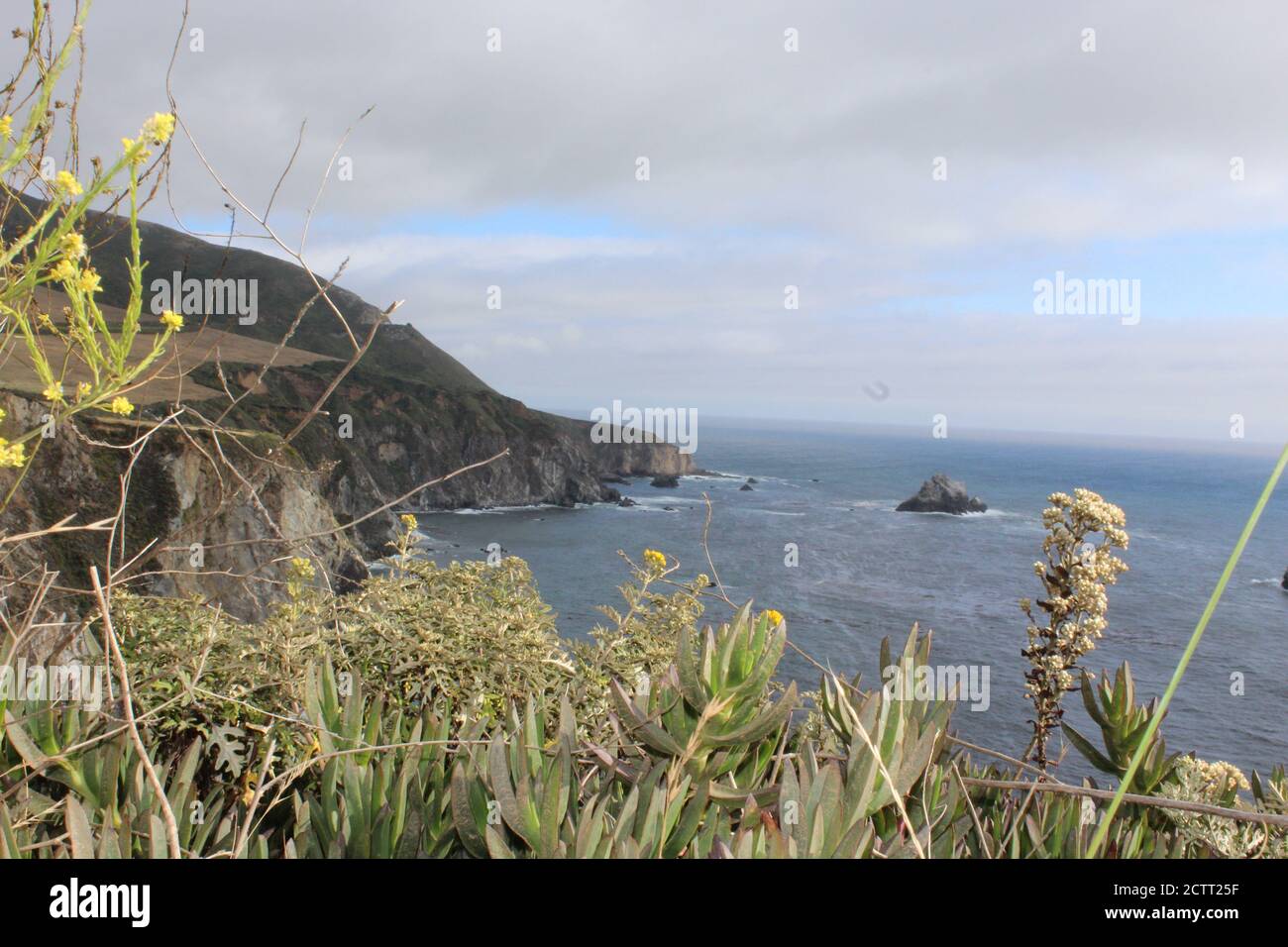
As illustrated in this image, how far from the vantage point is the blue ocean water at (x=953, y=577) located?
33.1m

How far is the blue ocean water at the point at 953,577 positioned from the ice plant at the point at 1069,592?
531cm

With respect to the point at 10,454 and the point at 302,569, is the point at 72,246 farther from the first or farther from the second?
the point at 302,569

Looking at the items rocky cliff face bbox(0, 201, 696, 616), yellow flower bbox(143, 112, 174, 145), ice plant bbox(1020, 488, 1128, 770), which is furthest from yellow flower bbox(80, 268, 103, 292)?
rocky cliff face bbox(0, 201, 696, 616)

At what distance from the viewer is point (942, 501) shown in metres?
84.9

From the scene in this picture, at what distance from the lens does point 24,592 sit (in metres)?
9.02

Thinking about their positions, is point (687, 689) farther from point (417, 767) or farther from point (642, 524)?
point (642, 524)

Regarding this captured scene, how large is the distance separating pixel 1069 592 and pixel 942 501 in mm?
85760

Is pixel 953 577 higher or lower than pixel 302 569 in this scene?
lower

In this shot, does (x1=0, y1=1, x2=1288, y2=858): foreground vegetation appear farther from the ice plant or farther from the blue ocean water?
the blue ocean water

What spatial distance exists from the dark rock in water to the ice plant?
277 ft

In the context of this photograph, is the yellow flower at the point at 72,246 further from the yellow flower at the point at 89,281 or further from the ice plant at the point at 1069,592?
the ice plant at the point at 1069,592

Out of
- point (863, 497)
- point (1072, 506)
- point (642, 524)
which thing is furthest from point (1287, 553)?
point (1072, 506)

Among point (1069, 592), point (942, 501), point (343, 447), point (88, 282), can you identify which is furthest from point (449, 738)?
point (942, 501)
